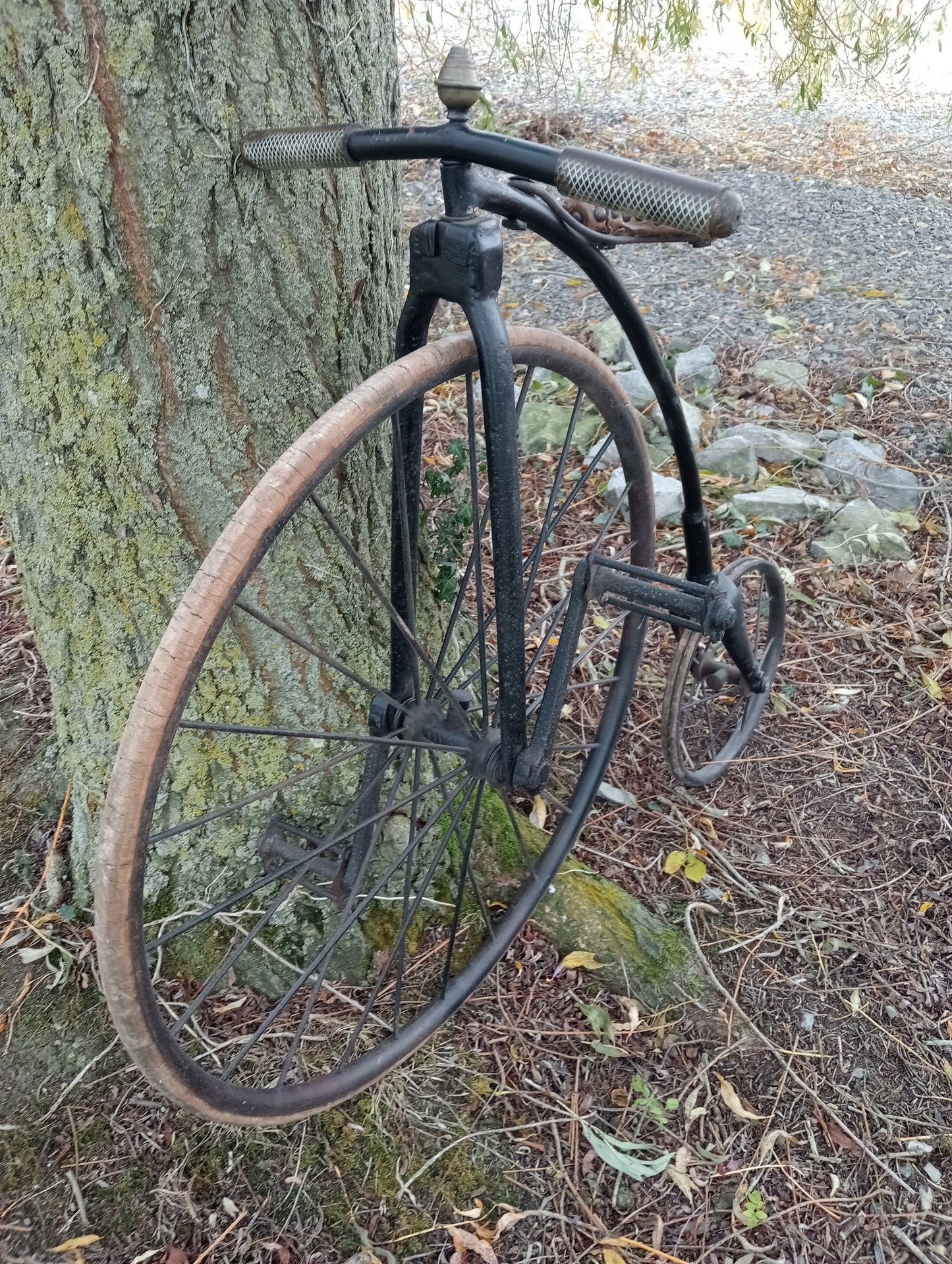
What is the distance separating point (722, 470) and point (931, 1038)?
1636mm

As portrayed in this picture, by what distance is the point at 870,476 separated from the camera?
8.89 feet

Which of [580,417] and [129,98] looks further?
[580,417]

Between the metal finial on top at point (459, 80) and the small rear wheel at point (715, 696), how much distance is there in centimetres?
107

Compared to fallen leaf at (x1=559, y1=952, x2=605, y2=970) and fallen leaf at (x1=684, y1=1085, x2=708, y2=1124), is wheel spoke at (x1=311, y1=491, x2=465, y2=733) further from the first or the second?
fallen leaf at (x1=684, y1=1085, x2=708, y2=1124)

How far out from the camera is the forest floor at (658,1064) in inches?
54.2

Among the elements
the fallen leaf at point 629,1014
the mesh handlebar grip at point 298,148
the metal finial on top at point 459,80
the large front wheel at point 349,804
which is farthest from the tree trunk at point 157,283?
the fallen leaf at point 629,1014

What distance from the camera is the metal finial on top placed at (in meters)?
1.00

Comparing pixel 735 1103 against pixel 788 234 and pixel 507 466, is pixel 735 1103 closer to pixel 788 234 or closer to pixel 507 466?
pixel 507 466

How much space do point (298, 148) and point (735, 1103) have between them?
4.98ft

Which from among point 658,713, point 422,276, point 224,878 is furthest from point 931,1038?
point 422,276

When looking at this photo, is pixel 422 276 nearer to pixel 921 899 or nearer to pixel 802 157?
pixel 921 899

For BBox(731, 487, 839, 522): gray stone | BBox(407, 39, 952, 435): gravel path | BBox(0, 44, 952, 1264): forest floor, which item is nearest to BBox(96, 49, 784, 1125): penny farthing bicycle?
BBox(0, 44, 952, 1264): forest floor

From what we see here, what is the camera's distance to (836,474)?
2.75 m

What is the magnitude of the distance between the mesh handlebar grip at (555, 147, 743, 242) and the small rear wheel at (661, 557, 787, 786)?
98 cm
